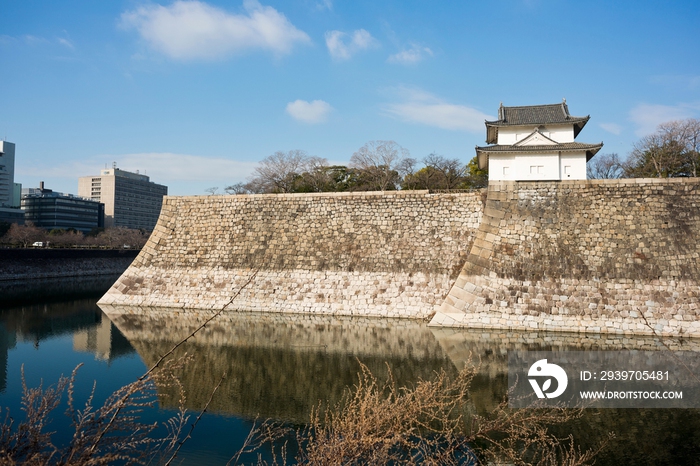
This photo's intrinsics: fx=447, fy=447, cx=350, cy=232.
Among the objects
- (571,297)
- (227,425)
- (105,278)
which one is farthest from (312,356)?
(105,278)

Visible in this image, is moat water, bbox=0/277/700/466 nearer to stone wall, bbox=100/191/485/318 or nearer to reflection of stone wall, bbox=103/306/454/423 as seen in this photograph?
reflection of stone wall, bbox=103/306/454/423

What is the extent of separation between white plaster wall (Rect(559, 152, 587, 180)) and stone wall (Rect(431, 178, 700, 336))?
4595 millimetres

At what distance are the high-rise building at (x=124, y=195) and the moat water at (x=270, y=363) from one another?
8682 centimetres

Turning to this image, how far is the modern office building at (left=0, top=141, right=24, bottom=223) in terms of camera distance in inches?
2999

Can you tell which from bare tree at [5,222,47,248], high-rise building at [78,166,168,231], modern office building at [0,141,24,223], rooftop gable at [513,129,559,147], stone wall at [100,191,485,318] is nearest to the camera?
stone wall at [100,191,485,318]

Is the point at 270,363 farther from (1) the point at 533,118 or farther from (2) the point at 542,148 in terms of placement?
(1) the point at 533,118

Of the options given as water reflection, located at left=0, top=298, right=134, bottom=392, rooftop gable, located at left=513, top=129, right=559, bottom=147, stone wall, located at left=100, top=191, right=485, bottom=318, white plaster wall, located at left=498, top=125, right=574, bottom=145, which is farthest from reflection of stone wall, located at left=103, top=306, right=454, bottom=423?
white plaster wall, located at left=498, top=125, right=574, bottom=145

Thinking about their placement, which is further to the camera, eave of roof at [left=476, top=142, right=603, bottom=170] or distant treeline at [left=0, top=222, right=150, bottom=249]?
distant treeline at [left=0, top=222, right=150, bottom=249]

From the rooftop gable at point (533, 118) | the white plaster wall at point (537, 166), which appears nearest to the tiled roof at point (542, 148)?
the white plaster wall at point (537, 166)

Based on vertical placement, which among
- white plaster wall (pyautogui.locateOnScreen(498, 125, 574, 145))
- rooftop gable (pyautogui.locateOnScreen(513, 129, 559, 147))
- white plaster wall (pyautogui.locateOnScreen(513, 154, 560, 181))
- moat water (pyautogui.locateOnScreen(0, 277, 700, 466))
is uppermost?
white plaster wall (pyautogui.locateOnScreen(498, 125, 574, 145))

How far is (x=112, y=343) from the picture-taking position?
46.2 feet

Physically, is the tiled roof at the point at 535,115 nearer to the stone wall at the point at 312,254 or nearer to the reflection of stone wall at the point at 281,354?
the stone wall at the point at 312,254

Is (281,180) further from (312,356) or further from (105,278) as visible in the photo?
(312,356)

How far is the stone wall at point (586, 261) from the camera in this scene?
15.4 meters
